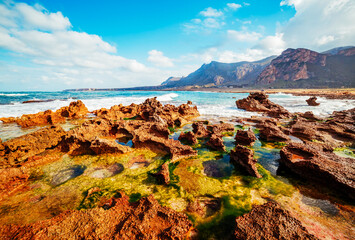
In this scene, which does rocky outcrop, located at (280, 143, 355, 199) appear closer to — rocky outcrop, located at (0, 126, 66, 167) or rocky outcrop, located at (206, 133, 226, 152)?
rocky outcrop, located at (206, 133, 226, 152)

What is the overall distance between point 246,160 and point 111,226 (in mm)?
4255

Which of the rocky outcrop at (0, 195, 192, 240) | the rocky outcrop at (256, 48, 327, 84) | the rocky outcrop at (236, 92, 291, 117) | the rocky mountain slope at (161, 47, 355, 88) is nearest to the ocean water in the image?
the rocky outcrop at (236, 92, 291, 117)

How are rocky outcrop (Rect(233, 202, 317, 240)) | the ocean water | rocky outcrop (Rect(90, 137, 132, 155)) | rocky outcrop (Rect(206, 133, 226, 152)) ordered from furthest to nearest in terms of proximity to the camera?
the ocean water → rocky outcrop (Rect(206, 133, 226, 152)) → rocky outcrop (Rect(90, 137, 132, 155)) → rocky outcrop (Rect(233, 202, 317, 240))

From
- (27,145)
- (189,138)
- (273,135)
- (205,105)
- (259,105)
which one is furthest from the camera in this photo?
(205,105)

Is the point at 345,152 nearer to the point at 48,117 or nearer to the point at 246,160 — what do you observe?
the point at 246,160

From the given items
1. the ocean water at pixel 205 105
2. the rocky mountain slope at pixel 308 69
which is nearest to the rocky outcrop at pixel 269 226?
the ocean water at pixel 205 105

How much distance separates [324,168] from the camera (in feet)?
13.2

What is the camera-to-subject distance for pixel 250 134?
6906 mm

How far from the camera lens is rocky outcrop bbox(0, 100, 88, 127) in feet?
34.3

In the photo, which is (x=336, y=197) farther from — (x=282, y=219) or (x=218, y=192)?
(x=218, y=192)

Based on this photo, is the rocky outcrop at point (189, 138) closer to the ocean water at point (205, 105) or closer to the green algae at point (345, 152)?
the green algae at point (345, 152)

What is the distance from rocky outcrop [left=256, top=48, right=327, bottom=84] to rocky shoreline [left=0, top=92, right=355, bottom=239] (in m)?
129

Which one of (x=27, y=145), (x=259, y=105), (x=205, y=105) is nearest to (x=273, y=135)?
(x=27, y=145)

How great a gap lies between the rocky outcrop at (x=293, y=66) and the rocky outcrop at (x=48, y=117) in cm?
13213
